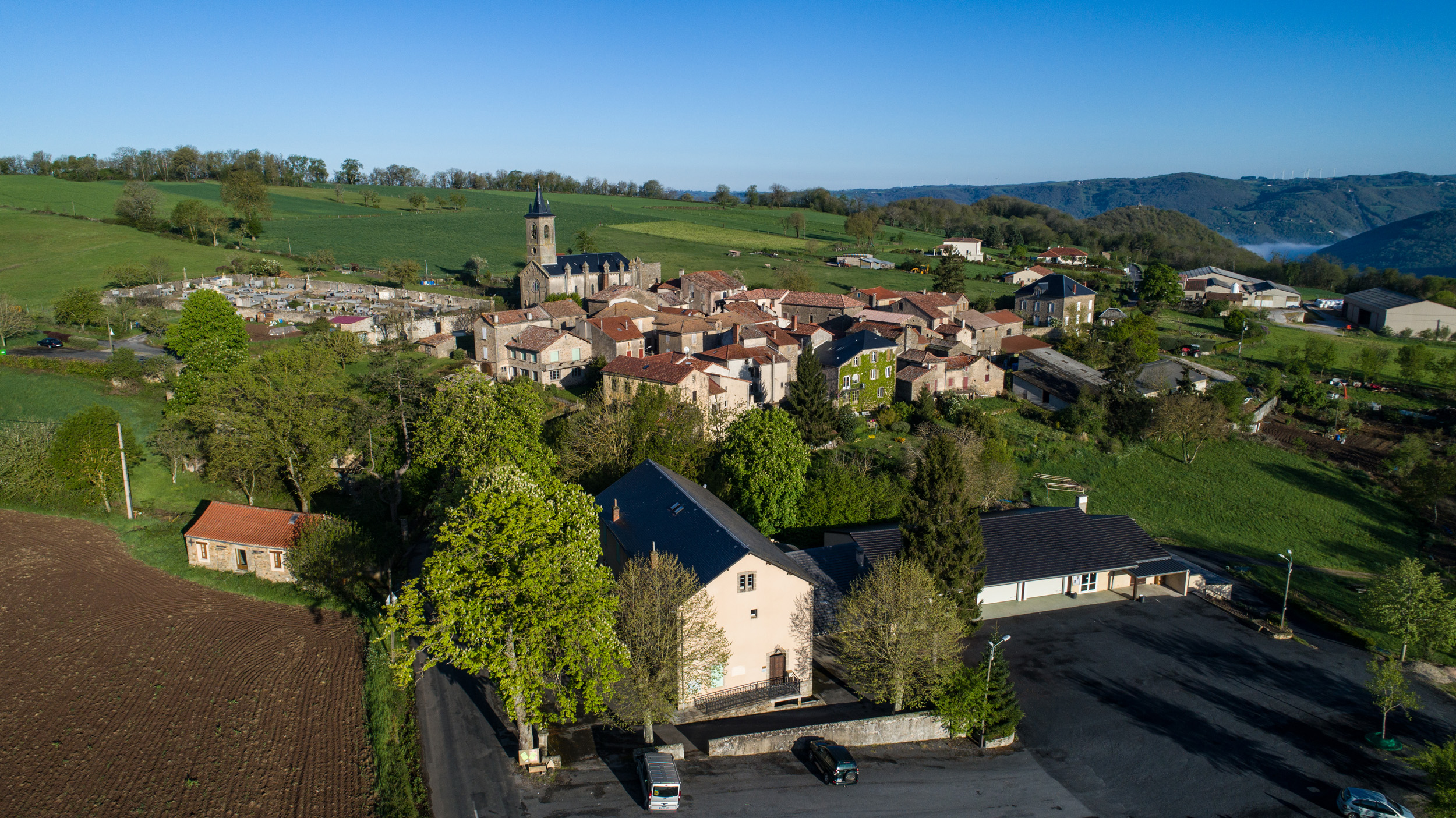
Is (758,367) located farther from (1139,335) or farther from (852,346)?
(1139,335)

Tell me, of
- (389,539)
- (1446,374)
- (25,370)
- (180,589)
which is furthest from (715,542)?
(1446,374)

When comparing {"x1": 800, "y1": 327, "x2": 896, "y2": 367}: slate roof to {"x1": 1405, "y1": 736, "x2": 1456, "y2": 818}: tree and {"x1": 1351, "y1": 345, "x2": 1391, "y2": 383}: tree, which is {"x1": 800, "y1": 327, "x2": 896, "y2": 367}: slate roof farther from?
{"x1": 1351, "y1": 345, "x2": 1391, "y2": 383}: tree

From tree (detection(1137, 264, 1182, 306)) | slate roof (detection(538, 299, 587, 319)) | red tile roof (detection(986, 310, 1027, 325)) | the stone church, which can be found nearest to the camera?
slate roof (detection(538, 299, 587, 319))

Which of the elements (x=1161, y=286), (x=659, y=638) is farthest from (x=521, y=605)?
(x=1161, y=286)

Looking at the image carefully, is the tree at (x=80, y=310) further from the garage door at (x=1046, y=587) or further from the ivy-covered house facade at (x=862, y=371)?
the garage door at (x=1046, y=587)

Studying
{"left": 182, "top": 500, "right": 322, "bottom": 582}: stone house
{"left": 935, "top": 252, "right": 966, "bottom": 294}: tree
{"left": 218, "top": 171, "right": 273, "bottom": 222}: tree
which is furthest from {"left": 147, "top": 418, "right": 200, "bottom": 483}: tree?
{"left": 218, "top": 171, "right": 273, "bottom": 222}: tree

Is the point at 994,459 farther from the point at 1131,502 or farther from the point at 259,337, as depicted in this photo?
the point at 259,337
